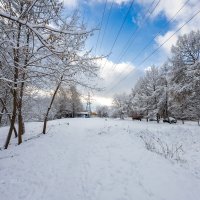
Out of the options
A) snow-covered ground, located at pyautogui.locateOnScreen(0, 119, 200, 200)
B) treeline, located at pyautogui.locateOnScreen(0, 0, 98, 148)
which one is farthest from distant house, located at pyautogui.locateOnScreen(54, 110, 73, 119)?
snow-covered ground, located at pyautogui.locateOnScreen(0, 119, 200, 200)

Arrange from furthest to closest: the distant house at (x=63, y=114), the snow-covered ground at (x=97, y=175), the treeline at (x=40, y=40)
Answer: the distant house at (x=63, y=114), the snow-covered ground at (x=97, y=175), the treeline at (x=40, y=40)

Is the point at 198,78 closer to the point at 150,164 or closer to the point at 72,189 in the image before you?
the point at 150,164

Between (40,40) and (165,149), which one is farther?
(165,149)

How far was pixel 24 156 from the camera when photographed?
10227mm

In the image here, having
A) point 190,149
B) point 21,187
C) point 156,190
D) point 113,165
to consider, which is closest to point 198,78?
point 190,149

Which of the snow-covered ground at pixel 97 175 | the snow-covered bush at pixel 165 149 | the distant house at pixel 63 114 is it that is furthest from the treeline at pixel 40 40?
the distant house at pixel 63 114

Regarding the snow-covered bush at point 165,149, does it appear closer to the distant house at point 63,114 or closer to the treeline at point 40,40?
the treeline at point 40,40

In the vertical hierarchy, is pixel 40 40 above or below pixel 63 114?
below

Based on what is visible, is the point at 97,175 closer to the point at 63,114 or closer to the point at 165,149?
the point at 165,149

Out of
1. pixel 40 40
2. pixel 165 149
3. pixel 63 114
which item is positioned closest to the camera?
pixel 40 40

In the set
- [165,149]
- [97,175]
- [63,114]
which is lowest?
[97,175]

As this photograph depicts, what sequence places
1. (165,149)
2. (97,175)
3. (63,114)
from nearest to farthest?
(97,175), (165,149), (63,114)

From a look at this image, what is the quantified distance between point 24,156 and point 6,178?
278 centimetres

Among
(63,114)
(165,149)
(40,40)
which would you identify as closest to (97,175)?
(40,40)
